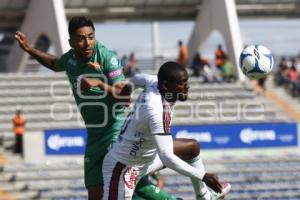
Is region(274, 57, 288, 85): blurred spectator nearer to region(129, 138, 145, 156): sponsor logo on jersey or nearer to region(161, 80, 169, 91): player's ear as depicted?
region(129, 138, 145, 156): sponsor logo on jersey

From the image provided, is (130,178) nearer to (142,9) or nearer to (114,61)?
(114,61)

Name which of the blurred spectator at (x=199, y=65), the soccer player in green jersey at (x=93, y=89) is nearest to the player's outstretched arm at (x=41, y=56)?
the soccer player in green jersey at (x=93, y=89)

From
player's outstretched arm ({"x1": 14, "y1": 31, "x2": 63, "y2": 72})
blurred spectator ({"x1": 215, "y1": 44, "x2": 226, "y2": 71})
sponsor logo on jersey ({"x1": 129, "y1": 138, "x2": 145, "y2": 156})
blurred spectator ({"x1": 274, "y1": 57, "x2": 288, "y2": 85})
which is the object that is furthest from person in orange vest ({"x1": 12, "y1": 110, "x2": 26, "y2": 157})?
sponsor logo on jersey ({"x1": 129, "y1": 138, "x2": 145, "y2": 156})

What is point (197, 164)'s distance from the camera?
23.6 feet

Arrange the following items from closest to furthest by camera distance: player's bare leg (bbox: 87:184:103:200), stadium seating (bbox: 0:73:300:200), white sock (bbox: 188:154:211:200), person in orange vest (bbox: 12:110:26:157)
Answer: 1. white sock (bbox: 188:154:211:200)
2. player's bare leg (bbox: 87:184:103:200)
3. stadium seating (bbox: 0:73:300:200)
4. person in orange vest (bbox: 12:110:26:157)

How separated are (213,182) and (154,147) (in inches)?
25.1

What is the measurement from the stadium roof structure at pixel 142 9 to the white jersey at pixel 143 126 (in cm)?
2111

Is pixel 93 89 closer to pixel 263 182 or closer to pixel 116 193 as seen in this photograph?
pixel 116 193

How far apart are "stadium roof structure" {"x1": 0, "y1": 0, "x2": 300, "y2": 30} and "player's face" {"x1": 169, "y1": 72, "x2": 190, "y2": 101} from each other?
843 inches

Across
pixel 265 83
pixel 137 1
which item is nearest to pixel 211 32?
pixel 137 1

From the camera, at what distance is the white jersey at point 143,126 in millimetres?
6582

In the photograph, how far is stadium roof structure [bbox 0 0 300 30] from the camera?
93.0ft

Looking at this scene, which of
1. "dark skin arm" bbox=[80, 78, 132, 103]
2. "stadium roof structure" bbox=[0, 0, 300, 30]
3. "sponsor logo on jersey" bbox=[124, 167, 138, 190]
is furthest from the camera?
"stadium roof structure" bbox=[0, 0, 300, 30]

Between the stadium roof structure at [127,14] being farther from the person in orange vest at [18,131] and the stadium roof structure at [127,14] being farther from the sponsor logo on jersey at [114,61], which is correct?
the sponsor logo on jersey at [114,61]
